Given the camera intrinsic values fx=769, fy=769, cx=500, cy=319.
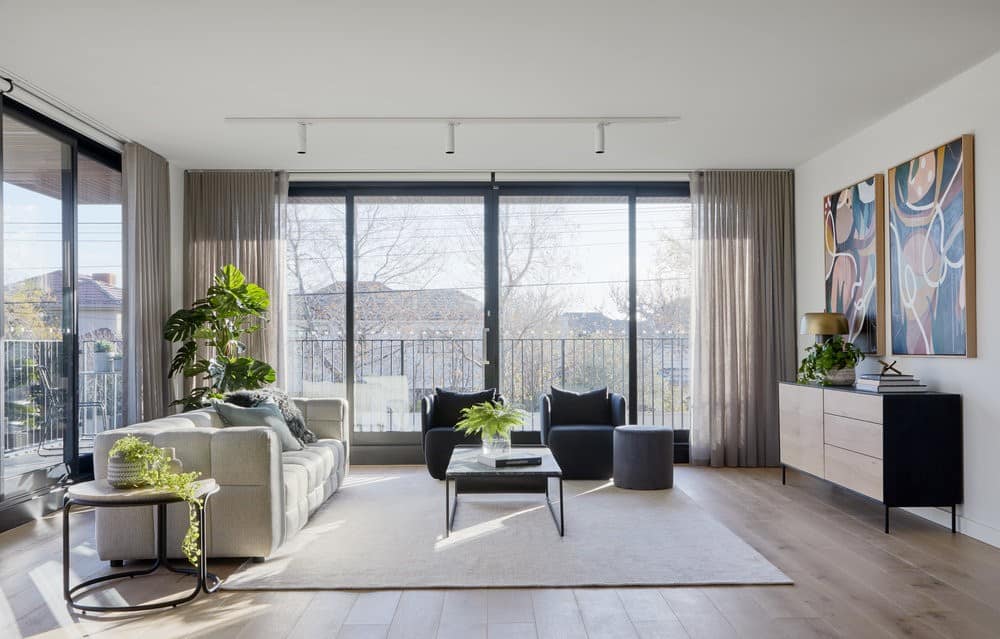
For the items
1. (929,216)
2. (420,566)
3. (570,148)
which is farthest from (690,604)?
(570,148)

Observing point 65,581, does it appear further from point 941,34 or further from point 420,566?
point 941,34

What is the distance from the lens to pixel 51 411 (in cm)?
514

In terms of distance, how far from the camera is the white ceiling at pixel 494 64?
3674mm

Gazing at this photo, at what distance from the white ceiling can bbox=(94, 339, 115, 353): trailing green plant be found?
1.58 meters

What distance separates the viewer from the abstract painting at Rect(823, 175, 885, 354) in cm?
543

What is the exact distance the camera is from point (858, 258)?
574 centimetres

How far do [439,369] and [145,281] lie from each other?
8.59 ft

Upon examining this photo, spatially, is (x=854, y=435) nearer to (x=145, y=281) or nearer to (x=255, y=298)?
(x=255, y=298)

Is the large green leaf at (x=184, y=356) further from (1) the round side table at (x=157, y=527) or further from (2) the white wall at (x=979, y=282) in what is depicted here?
(2) the white wall at (x=979, y=282)

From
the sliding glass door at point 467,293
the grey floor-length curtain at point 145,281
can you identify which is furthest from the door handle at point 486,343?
the grey floor-length curtain at point 145,281

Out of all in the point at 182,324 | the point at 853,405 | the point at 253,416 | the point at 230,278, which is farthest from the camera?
the point at 230,278

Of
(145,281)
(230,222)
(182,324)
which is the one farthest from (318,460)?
(230,222)

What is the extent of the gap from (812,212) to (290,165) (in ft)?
15.2

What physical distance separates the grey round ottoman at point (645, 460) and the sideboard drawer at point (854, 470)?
3.77ft
